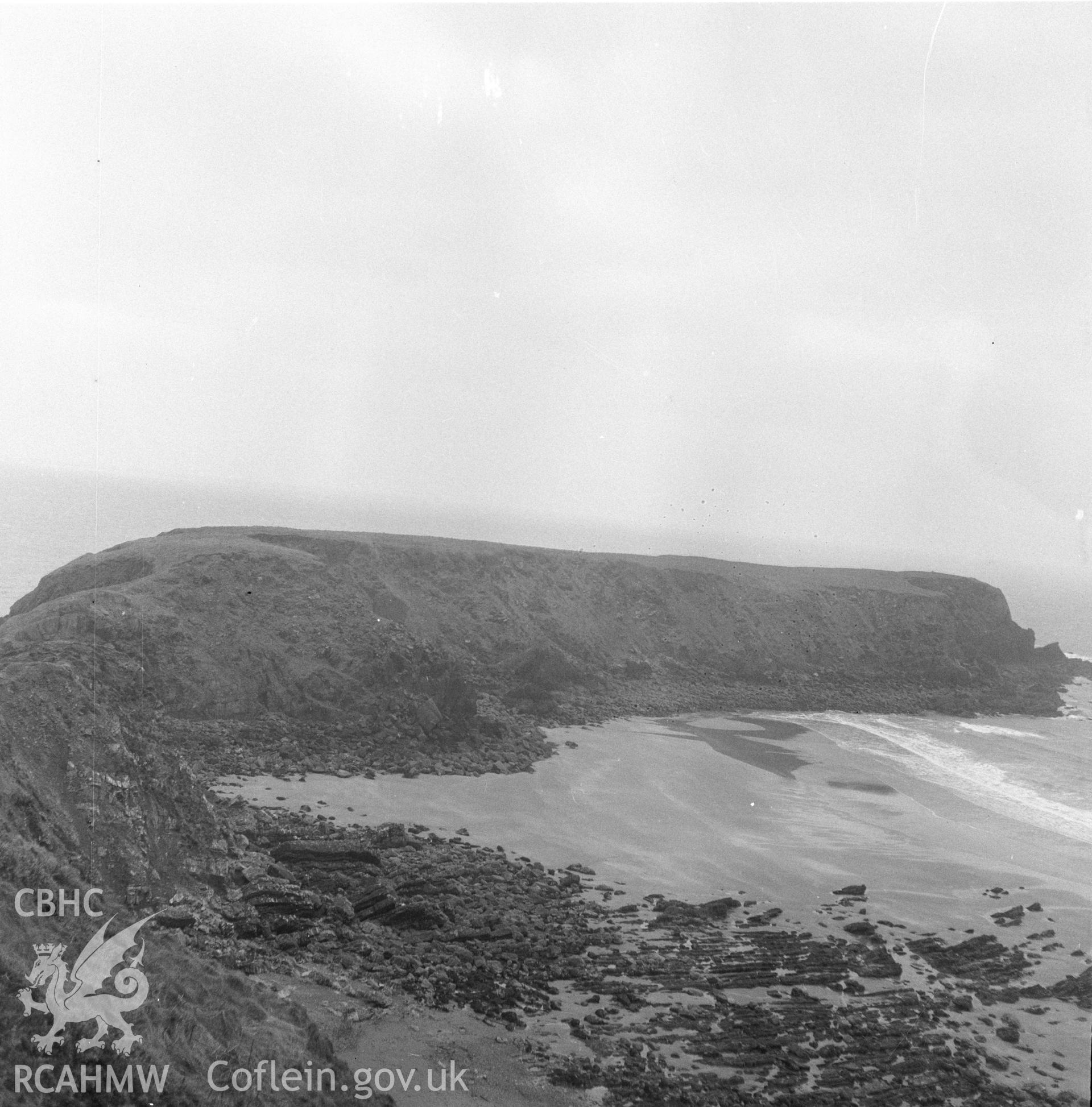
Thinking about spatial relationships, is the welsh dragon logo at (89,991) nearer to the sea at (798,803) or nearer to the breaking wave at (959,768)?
the sea at (798,803)

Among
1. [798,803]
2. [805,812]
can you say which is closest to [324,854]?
[805,812]

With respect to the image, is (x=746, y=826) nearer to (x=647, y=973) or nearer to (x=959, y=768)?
(x=647, y=973)

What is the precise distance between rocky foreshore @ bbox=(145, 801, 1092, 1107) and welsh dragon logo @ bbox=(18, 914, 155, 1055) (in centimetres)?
323

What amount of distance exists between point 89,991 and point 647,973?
9.87 metres

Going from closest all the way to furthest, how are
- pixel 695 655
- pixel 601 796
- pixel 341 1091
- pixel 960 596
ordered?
pixel 341 1091 → pixel 601 796 → pixel 695 655 → pixel 960 596

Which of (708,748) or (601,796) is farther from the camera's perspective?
(708,748)

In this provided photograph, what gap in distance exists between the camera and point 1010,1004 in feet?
53.3

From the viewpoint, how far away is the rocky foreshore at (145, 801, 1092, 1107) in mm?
13172

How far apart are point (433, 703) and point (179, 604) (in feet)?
41.1

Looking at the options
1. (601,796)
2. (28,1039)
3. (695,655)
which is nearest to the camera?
(28,1039)

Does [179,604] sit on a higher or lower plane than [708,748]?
higher

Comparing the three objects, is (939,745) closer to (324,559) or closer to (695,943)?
(695,943)

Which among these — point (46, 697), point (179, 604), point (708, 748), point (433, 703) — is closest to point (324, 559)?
point (179, 604)

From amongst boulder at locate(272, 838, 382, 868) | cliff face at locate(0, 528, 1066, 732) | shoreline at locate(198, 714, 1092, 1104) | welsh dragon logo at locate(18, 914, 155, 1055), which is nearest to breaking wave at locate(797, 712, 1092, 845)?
cliff face at locate(0, 528, 1066, 732)
